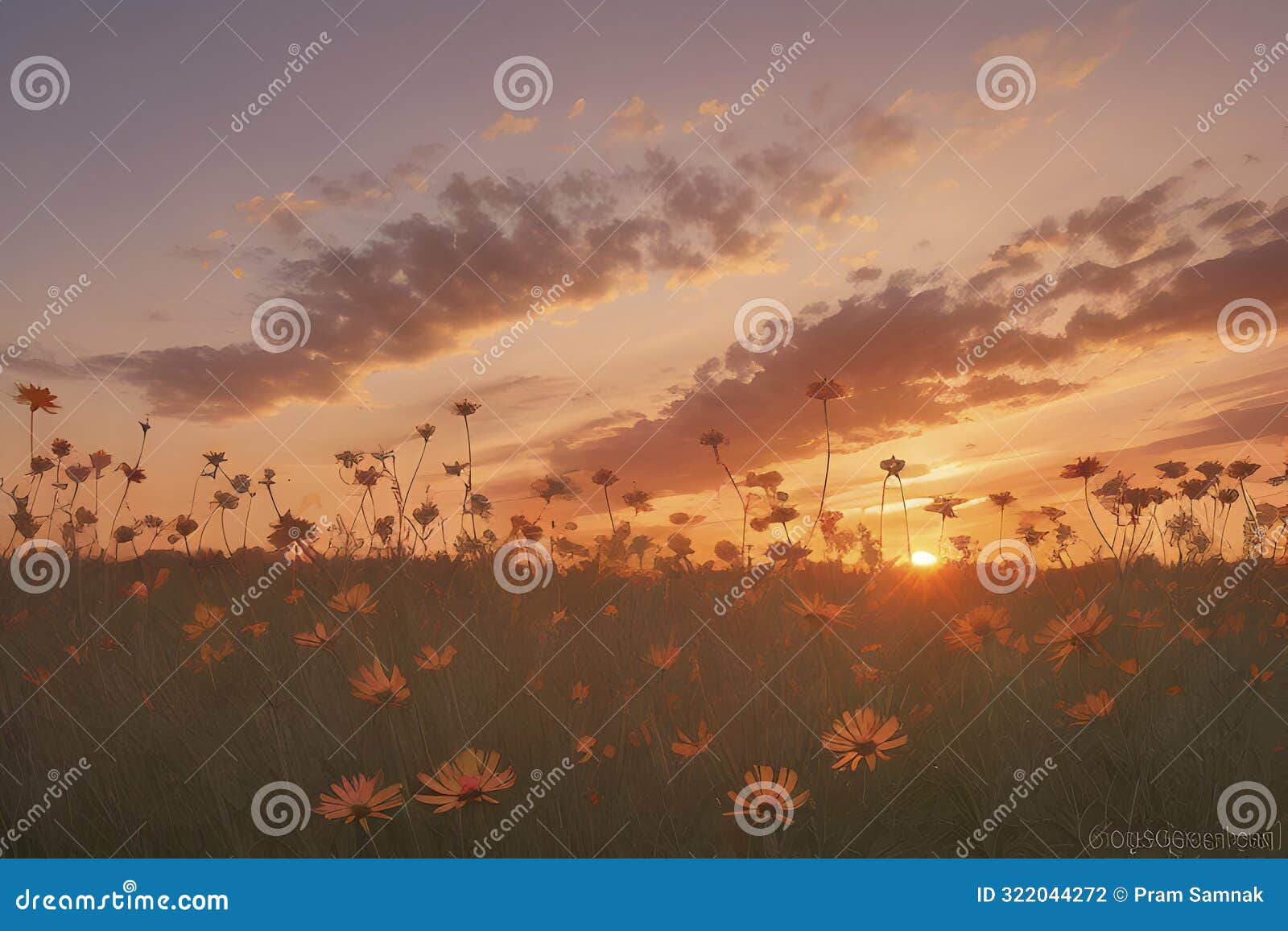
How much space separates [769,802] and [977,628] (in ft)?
4.66

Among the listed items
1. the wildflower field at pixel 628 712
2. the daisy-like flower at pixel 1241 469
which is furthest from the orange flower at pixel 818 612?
the daisy-like flower at pixel 1241 469

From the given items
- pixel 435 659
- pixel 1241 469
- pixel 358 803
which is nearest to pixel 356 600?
pixel 435 659

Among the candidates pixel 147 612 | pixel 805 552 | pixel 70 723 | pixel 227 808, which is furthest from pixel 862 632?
pixel 147 612

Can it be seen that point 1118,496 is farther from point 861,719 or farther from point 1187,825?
point 861,719

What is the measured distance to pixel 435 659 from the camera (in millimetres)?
3328

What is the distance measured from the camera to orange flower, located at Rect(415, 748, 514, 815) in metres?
2.60

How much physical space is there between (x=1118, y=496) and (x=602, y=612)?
12.1ft

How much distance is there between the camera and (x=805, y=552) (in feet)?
15.9

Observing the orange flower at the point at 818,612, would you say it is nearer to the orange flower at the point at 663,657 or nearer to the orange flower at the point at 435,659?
the orange flower at the point at 663,657

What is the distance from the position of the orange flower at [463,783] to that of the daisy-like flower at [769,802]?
77 centimetres

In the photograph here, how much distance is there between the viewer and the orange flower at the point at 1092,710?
3.10 m

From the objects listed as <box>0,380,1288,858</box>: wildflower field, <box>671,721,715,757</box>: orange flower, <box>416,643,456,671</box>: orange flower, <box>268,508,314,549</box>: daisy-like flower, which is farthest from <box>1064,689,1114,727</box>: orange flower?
<box>268,508,314,549</box>: daisy-like flower

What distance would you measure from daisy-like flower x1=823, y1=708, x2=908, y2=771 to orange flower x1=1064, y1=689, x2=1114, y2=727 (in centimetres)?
79

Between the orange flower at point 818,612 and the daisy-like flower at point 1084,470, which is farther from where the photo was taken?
the daisy-like flower at point 1084,470
